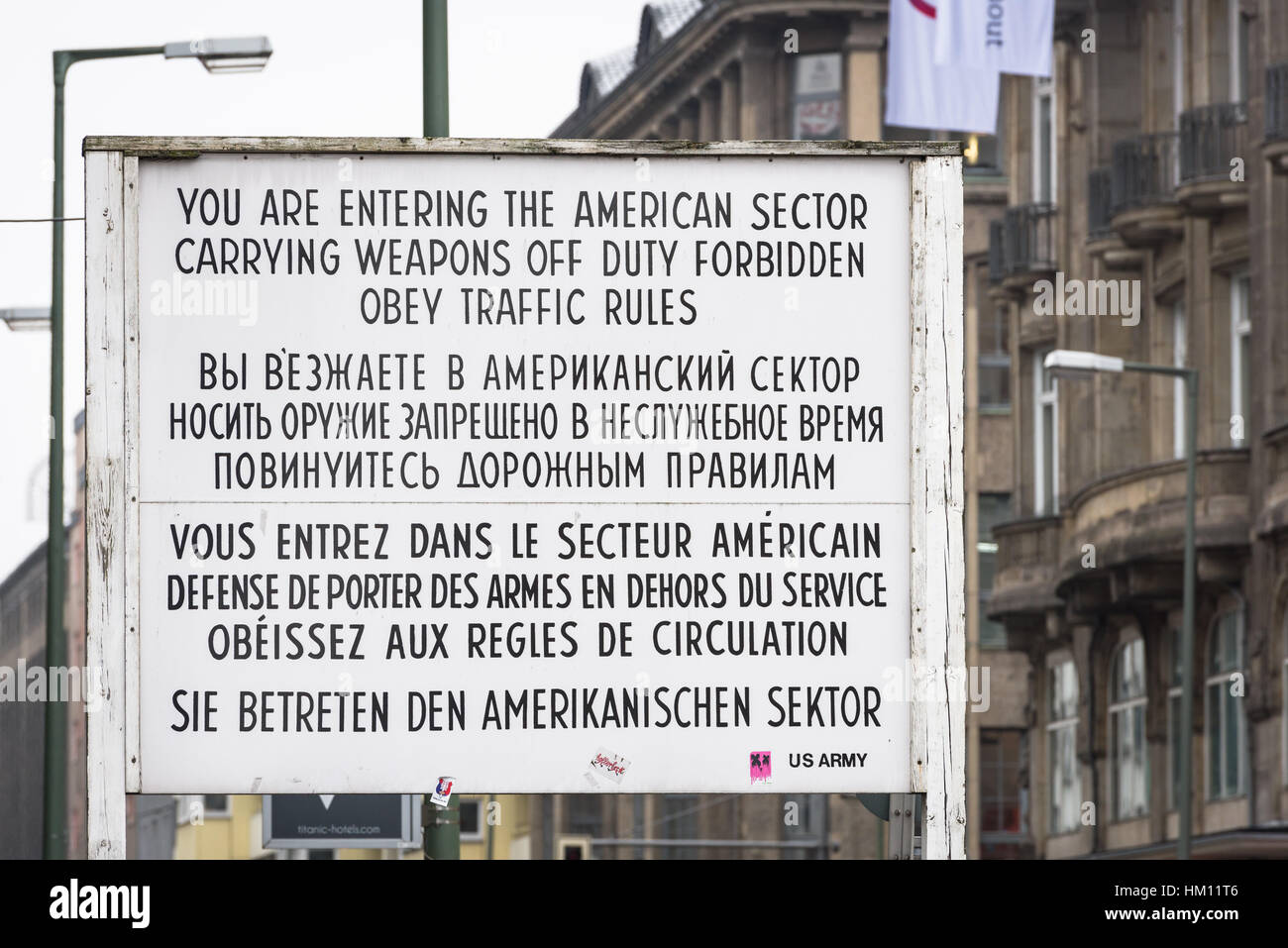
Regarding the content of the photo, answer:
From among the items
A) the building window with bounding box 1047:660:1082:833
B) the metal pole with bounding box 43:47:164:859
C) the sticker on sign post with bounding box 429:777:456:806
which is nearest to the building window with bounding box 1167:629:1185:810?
the building window with bounding box 1047:660:1082:833

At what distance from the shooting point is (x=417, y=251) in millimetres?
7586

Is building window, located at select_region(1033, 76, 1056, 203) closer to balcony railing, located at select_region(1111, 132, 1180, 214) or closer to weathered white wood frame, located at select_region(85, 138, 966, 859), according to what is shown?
balcony railing, located at select_region(1111, 132, 1180, 214)

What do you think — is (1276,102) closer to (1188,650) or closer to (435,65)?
(1188,650)

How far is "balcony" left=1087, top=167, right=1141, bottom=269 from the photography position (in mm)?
43844

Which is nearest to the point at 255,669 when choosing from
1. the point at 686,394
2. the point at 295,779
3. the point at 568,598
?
the point at 295,779

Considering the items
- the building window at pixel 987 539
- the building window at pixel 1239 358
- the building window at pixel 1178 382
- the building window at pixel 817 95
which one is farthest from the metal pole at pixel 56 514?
the building window at pixel 817 95

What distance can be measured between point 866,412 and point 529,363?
95 cm

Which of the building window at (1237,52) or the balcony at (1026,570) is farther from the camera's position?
the balcony at (1026,570)

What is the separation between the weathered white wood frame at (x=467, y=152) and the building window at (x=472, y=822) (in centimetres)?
8479

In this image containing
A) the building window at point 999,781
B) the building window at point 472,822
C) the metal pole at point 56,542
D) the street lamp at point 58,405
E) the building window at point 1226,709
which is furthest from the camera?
the building window at point 472,822

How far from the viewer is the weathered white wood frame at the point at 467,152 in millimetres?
7434

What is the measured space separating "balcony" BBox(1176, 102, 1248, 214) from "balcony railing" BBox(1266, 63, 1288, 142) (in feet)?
5.65

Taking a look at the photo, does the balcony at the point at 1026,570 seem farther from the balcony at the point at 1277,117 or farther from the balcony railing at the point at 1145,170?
the balcony at the point at 1277,117
